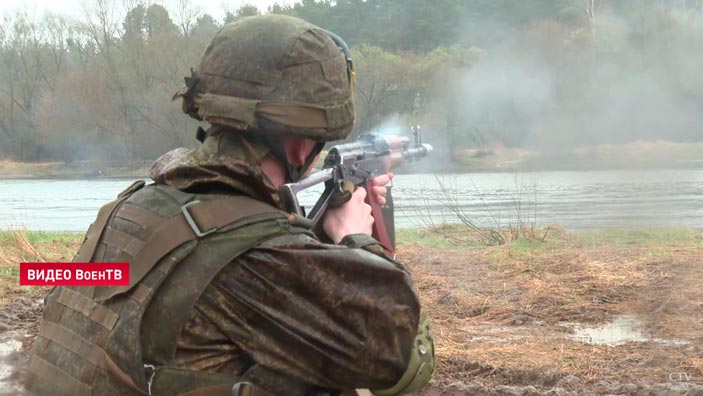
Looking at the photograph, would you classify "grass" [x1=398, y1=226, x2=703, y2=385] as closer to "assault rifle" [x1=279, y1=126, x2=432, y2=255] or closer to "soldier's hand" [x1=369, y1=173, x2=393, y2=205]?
"assault rifle" [x1=279, y1=126, x2=432, y2=255]

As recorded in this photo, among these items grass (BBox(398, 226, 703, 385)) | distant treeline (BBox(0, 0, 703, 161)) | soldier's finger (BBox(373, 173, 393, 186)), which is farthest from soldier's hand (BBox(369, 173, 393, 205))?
distant treeline (BBox(0, 0, 703, 161))

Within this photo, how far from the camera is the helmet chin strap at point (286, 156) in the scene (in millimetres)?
2072

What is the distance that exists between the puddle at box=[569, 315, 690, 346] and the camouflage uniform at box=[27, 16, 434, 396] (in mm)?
Result: 4281

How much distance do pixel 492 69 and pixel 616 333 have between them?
873cm

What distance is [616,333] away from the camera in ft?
20.2

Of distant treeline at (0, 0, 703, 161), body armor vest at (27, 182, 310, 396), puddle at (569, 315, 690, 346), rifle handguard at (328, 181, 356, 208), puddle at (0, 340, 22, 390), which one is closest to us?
body armor vest at (27, 182, 310, 396)

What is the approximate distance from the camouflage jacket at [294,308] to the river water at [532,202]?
9.92 m

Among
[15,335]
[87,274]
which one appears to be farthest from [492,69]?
[87,274]

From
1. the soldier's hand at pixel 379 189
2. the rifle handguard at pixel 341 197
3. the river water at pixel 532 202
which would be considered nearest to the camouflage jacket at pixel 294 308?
the rifle handguard at pixel 341 197

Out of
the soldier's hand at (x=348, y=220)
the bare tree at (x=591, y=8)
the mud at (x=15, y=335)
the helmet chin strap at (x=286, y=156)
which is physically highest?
the bare tree at (x=591, y=8)

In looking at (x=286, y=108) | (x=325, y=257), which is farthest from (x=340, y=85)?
(x=325, y=257)

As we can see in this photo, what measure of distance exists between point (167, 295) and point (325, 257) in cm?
38

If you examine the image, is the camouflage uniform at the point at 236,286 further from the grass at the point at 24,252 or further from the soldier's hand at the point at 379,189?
the grass at the point at 24,252

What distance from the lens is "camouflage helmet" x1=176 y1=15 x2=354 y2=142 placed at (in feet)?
6.60
